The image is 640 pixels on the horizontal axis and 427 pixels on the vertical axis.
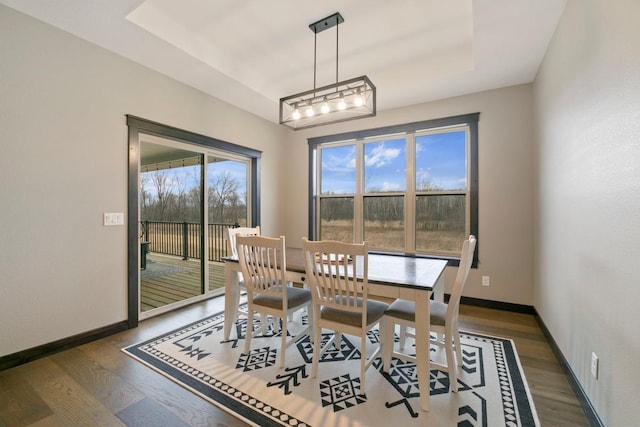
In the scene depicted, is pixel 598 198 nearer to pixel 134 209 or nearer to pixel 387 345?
pixel 387 345

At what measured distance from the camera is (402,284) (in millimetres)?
1825

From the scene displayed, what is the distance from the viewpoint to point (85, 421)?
1639 millimetres

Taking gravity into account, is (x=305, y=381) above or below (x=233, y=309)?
Answer: below

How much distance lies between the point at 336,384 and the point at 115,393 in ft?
4.94

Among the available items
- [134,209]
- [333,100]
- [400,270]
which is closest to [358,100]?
[333,100]

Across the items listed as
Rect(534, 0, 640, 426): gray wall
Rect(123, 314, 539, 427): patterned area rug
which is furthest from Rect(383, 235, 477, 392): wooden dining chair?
Rect(534, 0, 640, 426): gray wall

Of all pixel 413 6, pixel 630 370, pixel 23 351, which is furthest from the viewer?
pixel 413 6

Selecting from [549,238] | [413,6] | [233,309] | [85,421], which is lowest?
[85,421]

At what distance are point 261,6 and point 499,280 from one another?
13.1ft

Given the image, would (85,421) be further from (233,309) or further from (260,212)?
(260,212)

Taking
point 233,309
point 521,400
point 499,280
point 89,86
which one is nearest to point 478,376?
point 521,400

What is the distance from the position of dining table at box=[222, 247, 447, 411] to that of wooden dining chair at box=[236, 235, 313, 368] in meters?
0.15

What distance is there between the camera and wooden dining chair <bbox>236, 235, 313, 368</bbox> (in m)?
2.17

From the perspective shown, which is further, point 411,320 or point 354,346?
point 354,346
